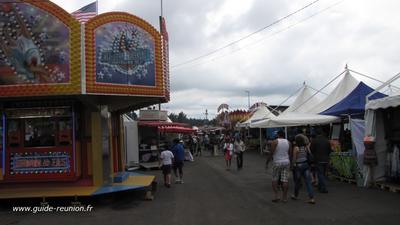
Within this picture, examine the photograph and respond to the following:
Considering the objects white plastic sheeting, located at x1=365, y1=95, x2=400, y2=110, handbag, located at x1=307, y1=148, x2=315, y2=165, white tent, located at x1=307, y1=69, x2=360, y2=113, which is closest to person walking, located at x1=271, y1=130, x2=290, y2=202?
handbag, located at x1=307, y1=148, x2=315, y2=165

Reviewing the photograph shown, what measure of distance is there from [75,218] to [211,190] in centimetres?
521

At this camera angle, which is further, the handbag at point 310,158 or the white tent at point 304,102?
the white tent at point 304,102

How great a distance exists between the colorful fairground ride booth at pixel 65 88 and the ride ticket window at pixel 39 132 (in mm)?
27

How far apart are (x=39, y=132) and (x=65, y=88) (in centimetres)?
221

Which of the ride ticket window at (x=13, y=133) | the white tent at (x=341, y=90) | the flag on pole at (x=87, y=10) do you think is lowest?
the ride ticket window at (x=13, y=133)

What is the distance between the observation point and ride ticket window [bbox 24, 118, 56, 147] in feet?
44.1

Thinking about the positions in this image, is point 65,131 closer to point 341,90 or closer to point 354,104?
point 354,104

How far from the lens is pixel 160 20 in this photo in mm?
15422

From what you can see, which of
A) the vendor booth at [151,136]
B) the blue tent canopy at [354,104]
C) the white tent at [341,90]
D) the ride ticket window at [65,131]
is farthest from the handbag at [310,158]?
the vendor booth at [151,136]

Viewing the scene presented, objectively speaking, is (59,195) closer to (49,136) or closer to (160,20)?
(49,136)

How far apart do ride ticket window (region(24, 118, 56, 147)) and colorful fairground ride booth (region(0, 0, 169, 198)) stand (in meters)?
0.03

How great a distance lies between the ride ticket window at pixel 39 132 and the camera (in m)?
13.4

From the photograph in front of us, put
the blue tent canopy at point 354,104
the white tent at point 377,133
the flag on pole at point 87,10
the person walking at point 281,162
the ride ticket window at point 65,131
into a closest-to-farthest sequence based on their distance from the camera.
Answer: the person walking at point 281,162 → the ride ticket window at point 65,131 → the white tent at point 377,133 → the flag on pole at point 87,10 → the blue tent canopy at point 354,104

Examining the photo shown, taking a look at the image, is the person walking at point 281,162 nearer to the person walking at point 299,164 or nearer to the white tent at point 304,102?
the person walking at point 299,164
